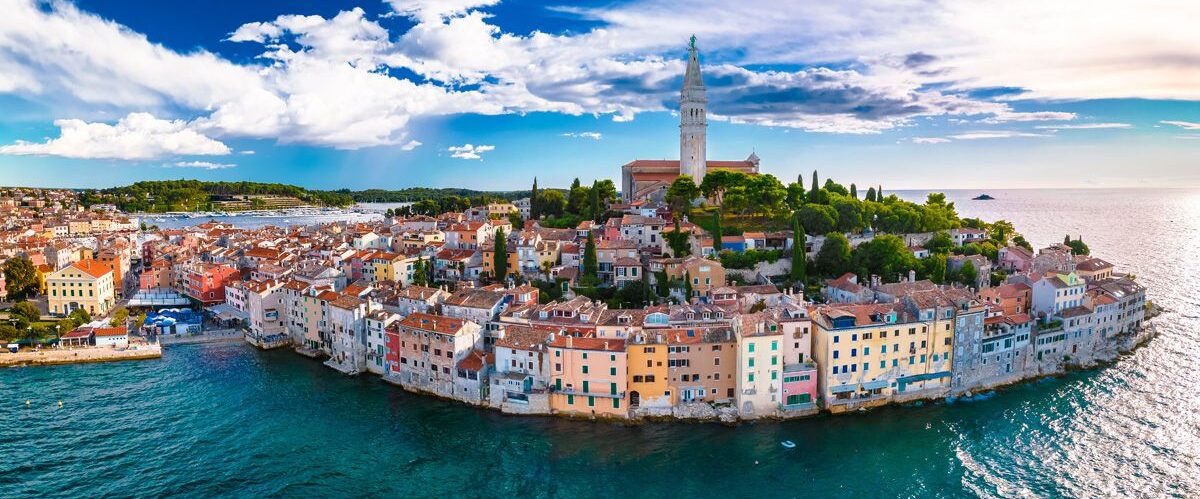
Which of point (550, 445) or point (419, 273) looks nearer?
point (550, 445)

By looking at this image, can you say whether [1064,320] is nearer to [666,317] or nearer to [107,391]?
[666,317]

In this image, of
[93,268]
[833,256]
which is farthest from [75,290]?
[833,256]

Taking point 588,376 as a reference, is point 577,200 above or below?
above

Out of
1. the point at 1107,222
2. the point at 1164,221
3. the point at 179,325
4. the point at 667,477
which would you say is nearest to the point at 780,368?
the point at 667,477

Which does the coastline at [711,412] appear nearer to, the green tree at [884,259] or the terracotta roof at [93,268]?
the green tree at [884,259]

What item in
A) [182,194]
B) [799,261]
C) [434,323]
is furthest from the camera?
[182,194]

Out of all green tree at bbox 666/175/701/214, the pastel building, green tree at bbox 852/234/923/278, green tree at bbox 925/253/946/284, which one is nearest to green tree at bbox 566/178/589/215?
green tree at bbox 666/175/701/214

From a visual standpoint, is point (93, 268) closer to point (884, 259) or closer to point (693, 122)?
point (693, 122)
